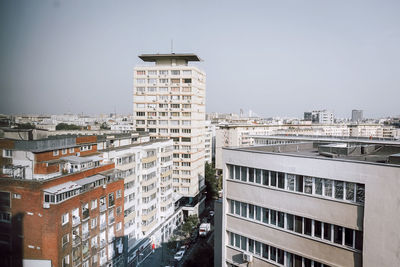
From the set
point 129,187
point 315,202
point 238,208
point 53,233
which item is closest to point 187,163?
point 129,187

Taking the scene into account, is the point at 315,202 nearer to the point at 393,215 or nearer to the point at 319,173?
the point at 319,173

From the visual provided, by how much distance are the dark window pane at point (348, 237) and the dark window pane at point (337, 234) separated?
9 centimetres

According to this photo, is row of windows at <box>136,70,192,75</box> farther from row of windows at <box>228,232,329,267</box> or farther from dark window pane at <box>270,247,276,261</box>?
dark window pane at <box>270,247,276,261</box>

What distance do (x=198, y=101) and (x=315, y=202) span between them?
2311 cm

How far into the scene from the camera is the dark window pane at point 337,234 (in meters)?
7.12

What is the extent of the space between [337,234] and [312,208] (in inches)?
30.6

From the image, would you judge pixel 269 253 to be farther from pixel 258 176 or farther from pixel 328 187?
pixel 328 187

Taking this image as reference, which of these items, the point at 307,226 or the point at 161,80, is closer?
the point at 307,226

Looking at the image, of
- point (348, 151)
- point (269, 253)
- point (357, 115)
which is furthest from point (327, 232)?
point (357, 115)

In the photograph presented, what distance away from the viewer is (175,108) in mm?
28297

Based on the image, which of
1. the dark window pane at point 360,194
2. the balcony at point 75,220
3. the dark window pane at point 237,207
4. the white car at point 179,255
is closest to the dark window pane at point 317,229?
the dark window pane at point 360,194

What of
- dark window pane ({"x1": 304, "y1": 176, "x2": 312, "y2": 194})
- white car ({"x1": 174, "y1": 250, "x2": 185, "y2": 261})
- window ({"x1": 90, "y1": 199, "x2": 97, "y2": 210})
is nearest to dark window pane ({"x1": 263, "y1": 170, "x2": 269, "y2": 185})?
dark window pane ({"x1": 304, "y1": 176, "x2": 312, "y2": 194})

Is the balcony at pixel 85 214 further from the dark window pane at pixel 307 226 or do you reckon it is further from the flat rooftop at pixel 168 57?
the flat rooftop at pixel 168 57

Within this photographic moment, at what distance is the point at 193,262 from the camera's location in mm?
19172
